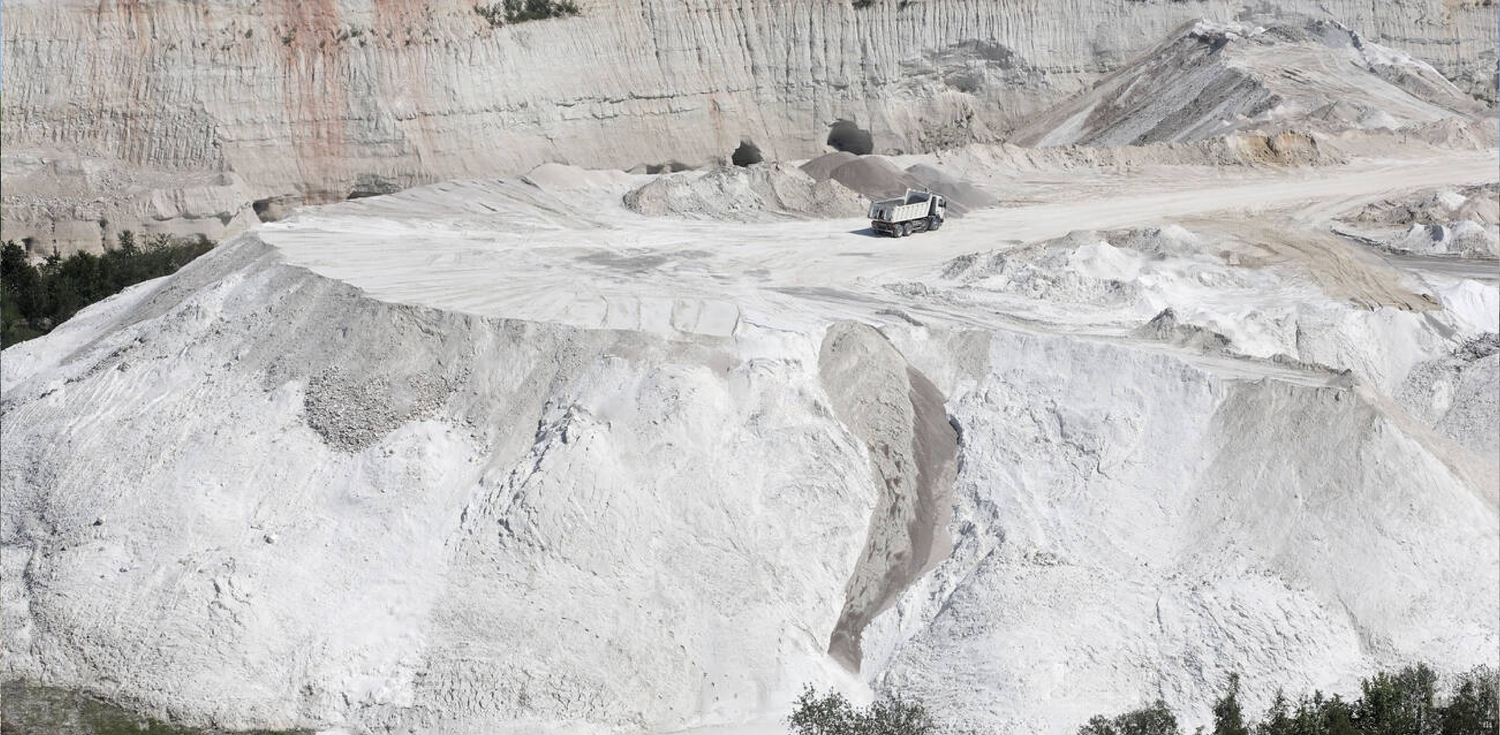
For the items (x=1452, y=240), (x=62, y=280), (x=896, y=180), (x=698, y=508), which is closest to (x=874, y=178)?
(x=896, y=180)

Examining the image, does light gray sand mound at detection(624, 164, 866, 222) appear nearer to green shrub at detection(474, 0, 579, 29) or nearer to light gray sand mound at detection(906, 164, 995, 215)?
light gray sand mound at detection(906, 164, 995, 215)

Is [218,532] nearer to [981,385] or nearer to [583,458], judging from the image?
[583,458]

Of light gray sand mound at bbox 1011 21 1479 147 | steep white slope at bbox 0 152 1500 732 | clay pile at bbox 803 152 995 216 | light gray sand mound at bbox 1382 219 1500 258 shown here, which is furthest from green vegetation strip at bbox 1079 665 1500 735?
light gray sand mound at bbox 1011 21 1479 147

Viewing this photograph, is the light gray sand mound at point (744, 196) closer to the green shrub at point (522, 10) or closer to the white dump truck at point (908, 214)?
the white dump truck at point (908, 214)

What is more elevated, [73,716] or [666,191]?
[666,191]

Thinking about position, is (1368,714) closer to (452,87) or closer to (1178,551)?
(1178,551)

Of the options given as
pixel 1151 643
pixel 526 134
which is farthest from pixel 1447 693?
pixel 526 134
